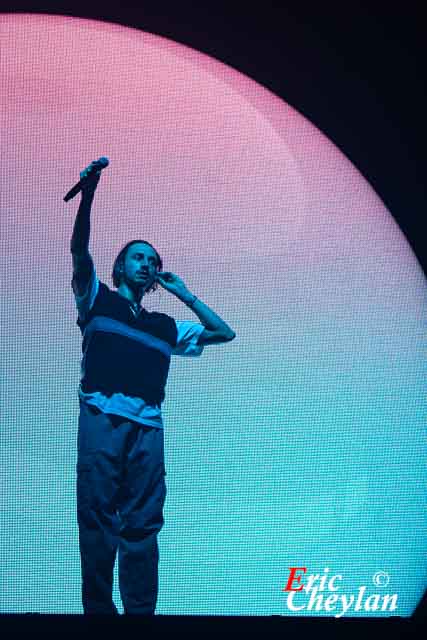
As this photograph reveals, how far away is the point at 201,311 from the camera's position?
2.35m

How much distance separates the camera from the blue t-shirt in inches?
86.4

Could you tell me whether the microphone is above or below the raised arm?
above

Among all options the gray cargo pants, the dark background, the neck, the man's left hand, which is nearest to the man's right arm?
the neck

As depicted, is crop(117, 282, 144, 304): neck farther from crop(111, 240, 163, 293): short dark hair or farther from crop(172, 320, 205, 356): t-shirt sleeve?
crop(172, 320, 205, 356): t-shirt sleeve

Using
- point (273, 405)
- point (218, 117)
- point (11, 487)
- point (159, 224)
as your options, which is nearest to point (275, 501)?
point (273, 405)

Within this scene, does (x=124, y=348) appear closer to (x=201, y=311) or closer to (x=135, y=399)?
(x=135, y=399)

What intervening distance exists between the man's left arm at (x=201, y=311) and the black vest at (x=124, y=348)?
0.28 feet

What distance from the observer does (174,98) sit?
2.45m

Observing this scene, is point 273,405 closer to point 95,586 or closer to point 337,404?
point 337,404

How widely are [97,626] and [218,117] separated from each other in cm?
159

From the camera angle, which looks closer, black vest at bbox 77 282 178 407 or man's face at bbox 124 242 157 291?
black vest at bbox 77 282 178 407

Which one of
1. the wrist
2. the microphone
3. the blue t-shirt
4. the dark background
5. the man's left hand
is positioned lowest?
the blue t-shirt

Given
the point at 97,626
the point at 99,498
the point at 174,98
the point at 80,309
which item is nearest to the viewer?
the point at 97,626

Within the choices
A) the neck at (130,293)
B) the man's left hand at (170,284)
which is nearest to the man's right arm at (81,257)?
the neck at (130,293)
